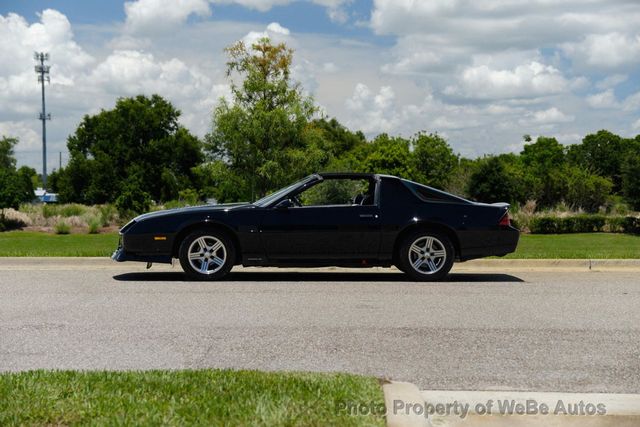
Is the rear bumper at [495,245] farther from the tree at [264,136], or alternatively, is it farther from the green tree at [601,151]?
the green tree at [601,151]

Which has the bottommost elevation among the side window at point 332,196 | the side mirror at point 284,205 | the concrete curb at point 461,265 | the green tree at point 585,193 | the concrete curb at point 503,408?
the concrete curb at point 503,408

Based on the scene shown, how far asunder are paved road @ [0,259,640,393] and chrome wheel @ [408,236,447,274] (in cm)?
33

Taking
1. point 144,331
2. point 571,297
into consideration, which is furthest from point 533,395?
point 571,297

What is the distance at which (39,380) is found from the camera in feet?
15.9

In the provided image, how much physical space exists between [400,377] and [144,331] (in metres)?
2.68

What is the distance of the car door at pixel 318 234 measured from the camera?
→ 10875mm

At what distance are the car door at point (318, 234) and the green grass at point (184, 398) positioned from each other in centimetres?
575

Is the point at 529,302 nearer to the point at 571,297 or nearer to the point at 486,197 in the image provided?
the point at 571,297

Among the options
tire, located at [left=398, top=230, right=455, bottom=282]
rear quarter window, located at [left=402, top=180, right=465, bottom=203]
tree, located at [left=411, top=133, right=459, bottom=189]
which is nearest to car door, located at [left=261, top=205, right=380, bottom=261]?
tire, located at [left=398, top=230, right=455, bottom=282]

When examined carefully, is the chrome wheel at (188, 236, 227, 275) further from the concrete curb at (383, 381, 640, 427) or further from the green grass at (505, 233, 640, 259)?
the concrete curb at (383, 381, 640, 427)

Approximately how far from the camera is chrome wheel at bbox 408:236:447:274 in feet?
36.2

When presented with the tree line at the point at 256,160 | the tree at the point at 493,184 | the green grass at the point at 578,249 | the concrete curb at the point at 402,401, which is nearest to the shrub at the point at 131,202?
the tree line at the point at 256,160

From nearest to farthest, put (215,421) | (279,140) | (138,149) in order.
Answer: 1. (215,421)
2. (279,140)
3. (138,149)

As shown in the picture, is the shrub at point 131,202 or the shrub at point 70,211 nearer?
the shrub at point 131,202
